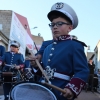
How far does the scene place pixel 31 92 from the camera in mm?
2250

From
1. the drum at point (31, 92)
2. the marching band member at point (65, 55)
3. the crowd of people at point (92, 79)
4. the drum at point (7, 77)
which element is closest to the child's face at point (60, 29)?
the marching band member at point (65, 55)

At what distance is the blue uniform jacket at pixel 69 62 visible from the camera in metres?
2.40

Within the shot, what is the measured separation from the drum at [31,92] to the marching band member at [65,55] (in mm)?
142

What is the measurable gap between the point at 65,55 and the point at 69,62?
86 mm

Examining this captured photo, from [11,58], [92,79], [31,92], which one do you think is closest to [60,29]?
[31,92]

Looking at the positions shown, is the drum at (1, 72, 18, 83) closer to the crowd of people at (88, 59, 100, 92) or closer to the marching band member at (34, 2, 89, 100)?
the marching band member at (34, 2, 89, 100)

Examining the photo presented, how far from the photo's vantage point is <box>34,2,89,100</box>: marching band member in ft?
7.93

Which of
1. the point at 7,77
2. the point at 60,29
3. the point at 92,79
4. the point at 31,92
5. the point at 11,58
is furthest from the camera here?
the point at 92,79

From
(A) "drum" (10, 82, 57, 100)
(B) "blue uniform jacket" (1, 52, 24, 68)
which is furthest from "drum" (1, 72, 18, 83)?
(A) "drum" (10, 82, 57, 100)

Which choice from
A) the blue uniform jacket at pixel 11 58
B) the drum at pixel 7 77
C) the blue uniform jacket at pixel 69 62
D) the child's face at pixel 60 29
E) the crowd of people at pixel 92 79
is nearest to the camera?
the blue uniform jacket at pixel 69 62

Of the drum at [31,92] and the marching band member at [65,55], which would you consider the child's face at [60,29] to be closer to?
the marching band member at [65,55]

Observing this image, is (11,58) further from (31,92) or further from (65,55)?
(31,92)

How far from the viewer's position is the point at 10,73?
252 inches

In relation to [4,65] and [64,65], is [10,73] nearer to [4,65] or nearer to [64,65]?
[4,65]
